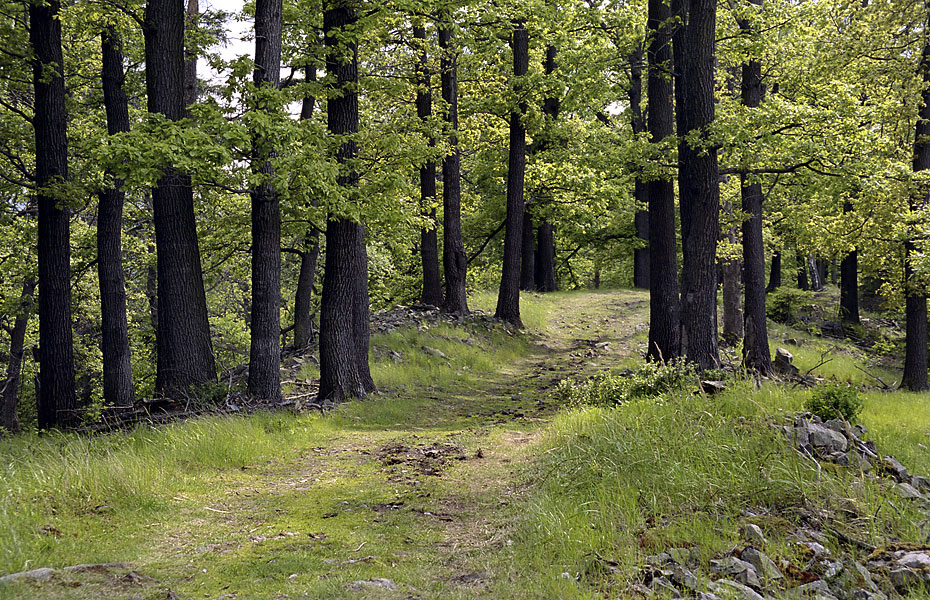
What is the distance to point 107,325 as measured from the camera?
43.0 ft

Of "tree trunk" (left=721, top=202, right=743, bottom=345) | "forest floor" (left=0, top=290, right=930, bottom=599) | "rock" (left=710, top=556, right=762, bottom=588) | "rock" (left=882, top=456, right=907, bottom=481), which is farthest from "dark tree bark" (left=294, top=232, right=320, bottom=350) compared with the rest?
"rock" (left=710, top=556, right=762, bottom=588)

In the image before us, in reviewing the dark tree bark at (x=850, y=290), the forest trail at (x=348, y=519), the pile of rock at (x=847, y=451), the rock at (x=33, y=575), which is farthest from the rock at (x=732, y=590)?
the dark tree bark at (x=850, y=290)

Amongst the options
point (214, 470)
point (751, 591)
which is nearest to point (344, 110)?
point (214, 470)

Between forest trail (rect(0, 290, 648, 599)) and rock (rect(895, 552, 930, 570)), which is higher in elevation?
rock (rect(895, 552, 930, 570))

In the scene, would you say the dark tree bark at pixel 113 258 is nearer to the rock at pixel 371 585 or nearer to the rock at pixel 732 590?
the rock at pixel 371 585

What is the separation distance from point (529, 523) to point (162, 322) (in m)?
7.94

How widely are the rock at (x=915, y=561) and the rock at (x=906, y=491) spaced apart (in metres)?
0.86

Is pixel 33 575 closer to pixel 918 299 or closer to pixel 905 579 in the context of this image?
pixel 905 579

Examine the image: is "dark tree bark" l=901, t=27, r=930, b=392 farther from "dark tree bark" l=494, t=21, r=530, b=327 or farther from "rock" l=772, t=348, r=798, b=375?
"dark tree bark" l=494, t=21, r=530, b=327

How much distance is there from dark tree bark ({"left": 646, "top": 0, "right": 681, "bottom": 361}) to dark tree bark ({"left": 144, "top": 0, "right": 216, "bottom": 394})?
27.5 feet

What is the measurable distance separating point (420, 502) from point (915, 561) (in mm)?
3918

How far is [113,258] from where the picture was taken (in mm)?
13086

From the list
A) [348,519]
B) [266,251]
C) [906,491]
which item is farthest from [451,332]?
[906,491]

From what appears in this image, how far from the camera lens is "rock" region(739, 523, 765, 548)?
438cm
